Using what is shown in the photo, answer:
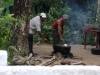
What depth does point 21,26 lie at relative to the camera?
10078 millimetres

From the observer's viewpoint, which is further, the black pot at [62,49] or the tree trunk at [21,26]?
the black pot at [62,49]

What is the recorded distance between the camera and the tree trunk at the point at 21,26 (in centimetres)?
998

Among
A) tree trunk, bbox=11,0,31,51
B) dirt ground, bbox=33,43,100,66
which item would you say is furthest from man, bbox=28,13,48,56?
dirt ground, bbox=33,43,100,66

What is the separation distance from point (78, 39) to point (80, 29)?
2.98 ft

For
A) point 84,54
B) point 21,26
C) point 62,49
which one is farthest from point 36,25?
point 84,54

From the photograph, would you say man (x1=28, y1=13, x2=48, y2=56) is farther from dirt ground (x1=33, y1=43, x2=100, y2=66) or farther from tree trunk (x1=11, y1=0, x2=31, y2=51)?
dirt ground (x1=33, y1=43, x2=100, y2=66)

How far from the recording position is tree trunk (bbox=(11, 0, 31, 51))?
9984mm

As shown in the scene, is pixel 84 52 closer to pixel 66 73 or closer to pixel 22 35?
pixel 22 35

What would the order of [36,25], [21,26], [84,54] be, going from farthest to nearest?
[84,54]
[36,25]
[21,26]

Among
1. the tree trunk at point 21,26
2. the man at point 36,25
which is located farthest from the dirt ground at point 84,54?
the tree trunk at point 21,26

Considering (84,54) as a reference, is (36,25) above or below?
above

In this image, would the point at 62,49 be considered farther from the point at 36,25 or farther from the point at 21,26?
the point at 21,26

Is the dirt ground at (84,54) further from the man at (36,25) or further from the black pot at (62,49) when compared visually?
the man at (36,25)

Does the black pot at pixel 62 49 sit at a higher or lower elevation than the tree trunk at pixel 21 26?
lower
